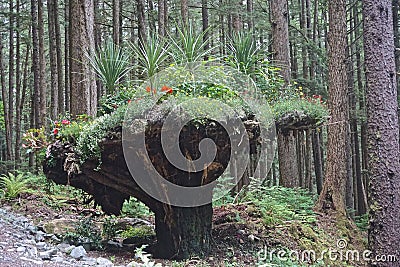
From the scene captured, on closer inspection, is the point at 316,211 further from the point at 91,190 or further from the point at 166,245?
the point at 91,190

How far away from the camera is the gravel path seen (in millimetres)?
4734

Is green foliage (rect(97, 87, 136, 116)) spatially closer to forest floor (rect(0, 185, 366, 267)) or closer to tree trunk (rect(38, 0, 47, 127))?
forest floor (rect(0, 185, 366, 267))

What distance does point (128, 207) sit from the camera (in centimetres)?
1102

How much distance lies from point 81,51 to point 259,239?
509 cm

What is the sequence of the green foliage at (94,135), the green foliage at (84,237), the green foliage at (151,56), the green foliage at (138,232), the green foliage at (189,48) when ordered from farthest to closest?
the green foliage at (138,232)
the green foliage at (84,237)
the green foliage at (189,48)
the green foliage at (151,56)
the green foliage at (94,135)

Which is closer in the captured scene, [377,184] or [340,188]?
[377,184]

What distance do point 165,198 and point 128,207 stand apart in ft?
16.7

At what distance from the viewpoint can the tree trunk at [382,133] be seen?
6.91 m

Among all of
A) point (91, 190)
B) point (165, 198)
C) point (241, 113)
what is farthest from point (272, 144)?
point (91, 190)

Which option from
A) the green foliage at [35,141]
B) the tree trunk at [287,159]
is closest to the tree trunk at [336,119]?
the tree trunk at [287,159]

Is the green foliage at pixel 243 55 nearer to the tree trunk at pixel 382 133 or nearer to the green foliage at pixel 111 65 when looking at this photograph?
the green foliage at pixel 111 65

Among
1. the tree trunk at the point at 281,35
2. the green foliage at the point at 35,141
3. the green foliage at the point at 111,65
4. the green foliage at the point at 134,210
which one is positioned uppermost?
the tree trunk at the point at 281,35

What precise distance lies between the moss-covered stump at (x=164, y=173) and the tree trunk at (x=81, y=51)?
6.35 ft

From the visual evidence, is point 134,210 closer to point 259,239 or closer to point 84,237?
point 84,237
